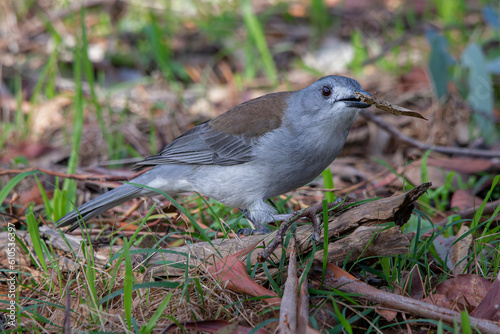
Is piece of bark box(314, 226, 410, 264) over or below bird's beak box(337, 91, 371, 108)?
below

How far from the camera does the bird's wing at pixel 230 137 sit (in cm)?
420

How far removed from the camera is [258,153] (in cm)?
405

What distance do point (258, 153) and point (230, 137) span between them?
1.34ft

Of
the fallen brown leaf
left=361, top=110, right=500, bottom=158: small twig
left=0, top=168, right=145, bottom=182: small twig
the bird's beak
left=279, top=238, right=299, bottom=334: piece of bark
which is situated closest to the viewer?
left=279, top=238, right=299, bottom=334: piece of bark

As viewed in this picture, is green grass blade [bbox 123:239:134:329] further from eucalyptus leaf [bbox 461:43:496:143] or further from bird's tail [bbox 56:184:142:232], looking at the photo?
eucalyptus leaf [bbox 461:43:496:143]

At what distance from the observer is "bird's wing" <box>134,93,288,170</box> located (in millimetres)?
4195

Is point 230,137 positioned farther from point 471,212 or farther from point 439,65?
point 439,65

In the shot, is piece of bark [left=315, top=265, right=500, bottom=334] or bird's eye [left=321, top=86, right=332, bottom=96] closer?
piece of bark [left=315, top=265, right=500, bottom=334]

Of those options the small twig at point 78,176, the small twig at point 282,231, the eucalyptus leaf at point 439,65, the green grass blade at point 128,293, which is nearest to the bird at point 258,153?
the small twig at point 78,176

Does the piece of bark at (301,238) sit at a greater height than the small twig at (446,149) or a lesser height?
greater

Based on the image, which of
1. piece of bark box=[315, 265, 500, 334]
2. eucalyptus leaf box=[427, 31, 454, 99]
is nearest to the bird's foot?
piece of bark box=[315, 265, 500, 334]

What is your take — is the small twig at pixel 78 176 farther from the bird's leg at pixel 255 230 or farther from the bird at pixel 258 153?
the bird's leg at pixel 255 230

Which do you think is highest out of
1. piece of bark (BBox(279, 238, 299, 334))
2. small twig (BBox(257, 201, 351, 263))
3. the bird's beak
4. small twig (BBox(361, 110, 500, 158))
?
the bird's beak

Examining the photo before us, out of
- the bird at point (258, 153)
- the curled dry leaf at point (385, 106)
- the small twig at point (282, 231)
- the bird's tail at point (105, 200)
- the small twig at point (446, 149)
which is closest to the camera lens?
the small twig at point (282, 231)
